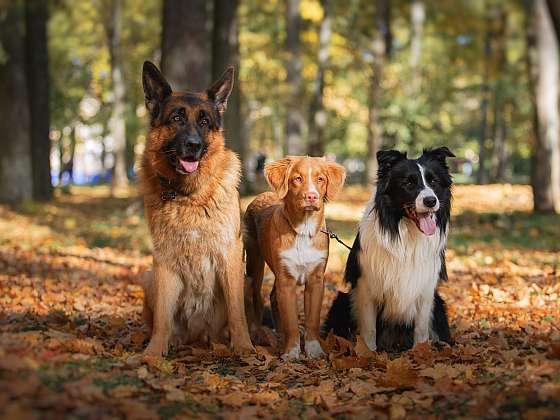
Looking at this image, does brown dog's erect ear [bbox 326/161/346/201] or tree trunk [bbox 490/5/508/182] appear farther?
tree trunk [bbox 490/5/508/182]

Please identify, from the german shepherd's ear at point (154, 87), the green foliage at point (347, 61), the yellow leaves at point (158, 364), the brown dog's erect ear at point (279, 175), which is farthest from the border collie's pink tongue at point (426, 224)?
the green foliage at point (347, 61)

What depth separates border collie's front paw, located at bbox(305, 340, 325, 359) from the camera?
19.1 feet

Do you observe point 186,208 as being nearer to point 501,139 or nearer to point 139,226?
point 139,226

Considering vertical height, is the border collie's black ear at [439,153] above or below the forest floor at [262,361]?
above

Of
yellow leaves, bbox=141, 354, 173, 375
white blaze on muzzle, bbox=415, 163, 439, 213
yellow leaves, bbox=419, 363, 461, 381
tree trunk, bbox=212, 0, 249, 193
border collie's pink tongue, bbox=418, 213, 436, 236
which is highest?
tree trunk, bbox=212, 0, 249, 193

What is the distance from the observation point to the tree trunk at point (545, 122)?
1584cm

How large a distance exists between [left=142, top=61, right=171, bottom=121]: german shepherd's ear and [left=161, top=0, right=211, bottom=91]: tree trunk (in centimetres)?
777

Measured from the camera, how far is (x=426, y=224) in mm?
5582

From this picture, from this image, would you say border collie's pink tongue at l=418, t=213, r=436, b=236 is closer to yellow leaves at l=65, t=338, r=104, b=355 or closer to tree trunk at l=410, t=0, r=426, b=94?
yellow leaves at l=65, t=338, r=104, b=355

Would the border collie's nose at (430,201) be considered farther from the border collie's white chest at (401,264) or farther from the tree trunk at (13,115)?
the tree trunk at (13,115)

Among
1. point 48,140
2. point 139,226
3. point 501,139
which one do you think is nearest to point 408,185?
point 139,226

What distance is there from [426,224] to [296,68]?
59.0 feet

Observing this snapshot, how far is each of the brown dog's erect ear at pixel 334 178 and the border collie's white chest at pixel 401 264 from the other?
0.44 metres

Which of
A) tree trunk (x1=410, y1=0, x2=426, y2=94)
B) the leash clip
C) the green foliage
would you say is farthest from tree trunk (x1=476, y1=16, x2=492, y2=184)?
the leash clip
